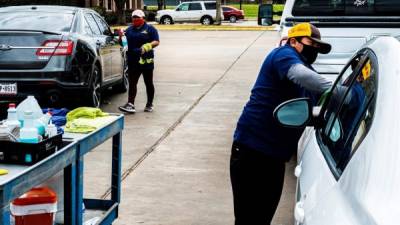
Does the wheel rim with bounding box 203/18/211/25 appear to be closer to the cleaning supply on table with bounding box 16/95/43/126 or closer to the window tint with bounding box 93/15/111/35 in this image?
the window tint with bounding box 93/15/111/35

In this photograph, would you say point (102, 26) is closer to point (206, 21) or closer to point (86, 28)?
point (86, 28)

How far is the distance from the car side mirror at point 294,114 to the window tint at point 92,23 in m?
7.41

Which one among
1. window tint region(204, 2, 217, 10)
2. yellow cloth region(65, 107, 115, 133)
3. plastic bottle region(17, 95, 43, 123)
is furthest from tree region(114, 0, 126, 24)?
plastic bottle region(17, 95, 43, 123)

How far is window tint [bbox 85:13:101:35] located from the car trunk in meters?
1.56

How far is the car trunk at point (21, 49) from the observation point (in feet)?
29.5

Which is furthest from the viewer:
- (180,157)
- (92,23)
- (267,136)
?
(92,23)

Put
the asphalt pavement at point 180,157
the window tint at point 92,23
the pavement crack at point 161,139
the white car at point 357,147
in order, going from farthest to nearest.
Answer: the window tint at point 92,23 < the pavement crack at point 161,139 < the asphalt pavement at point 180,157 < the white car at point 357,147

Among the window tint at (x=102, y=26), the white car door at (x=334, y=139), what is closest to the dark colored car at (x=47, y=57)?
the window tint at (x=102, y=26)

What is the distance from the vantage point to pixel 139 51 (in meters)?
10.2

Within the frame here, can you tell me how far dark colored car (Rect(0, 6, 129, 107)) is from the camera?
29.5 ft

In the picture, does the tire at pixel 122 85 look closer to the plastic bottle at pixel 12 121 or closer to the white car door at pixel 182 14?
the plastic bottle at pixel 12 121

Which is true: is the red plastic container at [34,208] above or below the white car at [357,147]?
below

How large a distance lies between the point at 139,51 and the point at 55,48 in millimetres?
1546

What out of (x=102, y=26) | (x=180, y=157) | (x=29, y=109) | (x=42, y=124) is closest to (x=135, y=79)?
(x=102, y=26)
